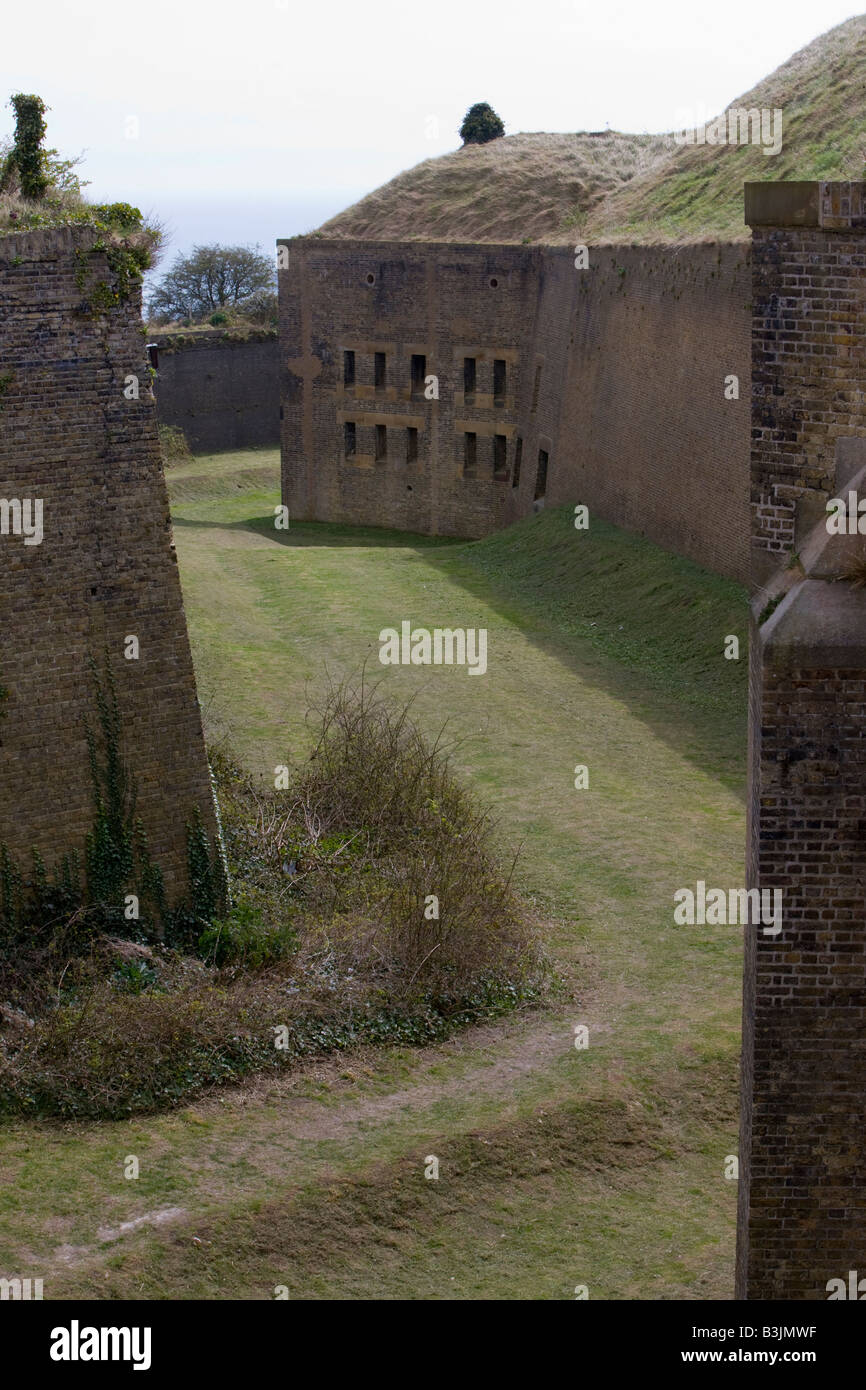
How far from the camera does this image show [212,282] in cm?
7331

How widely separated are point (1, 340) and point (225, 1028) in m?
5.58

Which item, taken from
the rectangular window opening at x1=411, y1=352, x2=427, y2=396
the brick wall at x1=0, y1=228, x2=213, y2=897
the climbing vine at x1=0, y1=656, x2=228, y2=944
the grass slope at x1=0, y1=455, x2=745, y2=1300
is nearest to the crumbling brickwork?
the grass slope at x1=0, y1=455, x2=745, y2=1300

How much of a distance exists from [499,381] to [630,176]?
264 inches

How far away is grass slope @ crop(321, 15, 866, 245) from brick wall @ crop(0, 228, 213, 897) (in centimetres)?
1499

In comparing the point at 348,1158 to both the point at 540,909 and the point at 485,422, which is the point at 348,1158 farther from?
the point at 485,422

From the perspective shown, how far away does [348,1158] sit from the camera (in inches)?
428

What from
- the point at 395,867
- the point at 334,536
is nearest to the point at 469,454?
the point at 334,536

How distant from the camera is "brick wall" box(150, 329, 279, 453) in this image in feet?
163

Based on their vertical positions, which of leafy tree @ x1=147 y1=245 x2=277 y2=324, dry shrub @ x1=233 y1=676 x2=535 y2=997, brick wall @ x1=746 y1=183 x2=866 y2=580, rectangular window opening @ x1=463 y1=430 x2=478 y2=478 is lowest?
dry shrub @ x1=233 y1=676 x2=535 y2=997

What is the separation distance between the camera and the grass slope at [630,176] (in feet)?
92.4

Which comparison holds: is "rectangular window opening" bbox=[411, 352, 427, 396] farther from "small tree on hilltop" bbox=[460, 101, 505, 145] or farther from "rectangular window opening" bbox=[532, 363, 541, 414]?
"small tree on hilltop" bbox=[460, 101, 505, 145]

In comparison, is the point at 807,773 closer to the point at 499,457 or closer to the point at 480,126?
the point at 499,457

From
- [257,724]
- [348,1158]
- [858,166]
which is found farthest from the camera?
[858,166]

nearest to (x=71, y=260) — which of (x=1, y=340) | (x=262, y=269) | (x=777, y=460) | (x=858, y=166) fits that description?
(x=1, y=340)
